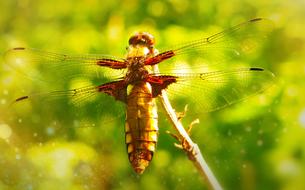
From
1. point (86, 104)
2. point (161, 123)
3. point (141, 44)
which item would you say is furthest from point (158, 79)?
point (161, 123)

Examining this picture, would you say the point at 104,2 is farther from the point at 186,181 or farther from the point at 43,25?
the point at 186,181

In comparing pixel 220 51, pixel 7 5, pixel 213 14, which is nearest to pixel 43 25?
pixel 7 5

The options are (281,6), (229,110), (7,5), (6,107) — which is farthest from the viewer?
(7,5)

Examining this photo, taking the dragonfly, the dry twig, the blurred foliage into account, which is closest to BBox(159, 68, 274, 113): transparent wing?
the dragonfly

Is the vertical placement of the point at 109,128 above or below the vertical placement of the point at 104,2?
below

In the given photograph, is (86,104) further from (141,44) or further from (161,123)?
(161,123)

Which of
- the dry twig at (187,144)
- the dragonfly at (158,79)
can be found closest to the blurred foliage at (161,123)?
the dragonfly at (158,79)

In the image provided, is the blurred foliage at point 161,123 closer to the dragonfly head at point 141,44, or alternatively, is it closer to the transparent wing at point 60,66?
the transparent wing at point 60,66
